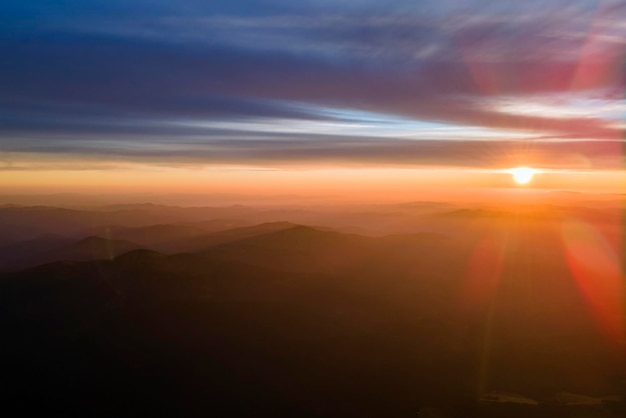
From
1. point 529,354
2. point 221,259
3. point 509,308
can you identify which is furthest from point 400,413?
point 221,259

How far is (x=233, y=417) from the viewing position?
49250 millimetres

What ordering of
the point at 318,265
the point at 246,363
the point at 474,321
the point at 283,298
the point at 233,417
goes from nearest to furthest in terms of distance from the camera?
the point at 233,417, the point at 246,363, the point at 474,321, the point at 283,298, the point at 318,265

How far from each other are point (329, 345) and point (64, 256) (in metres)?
99.3

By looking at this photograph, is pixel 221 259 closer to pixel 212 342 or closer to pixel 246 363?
pixel 212 342

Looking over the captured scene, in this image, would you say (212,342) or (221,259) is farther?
(221,259)

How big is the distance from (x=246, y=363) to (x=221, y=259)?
6135cm

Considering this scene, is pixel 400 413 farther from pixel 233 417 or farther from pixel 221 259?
pixel 221 259

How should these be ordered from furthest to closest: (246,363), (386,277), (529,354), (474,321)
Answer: (386,277), (474,321), (529,354), (246,363)

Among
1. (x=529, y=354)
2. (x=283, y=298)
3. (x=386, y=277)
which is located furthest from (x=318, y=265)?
(x=529, y=354)

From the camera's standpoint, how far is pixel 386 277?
117938 mm

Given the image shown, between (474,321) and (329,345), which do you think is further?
(474,321)

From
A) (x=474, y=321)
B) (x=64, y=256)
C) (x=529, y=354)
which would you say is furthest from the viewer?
(x=64, y=256)

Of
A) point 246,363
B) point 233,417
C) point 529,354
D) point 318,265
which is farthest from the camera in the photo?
point 318,265

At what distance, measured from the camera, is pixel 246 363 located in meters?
62.3
